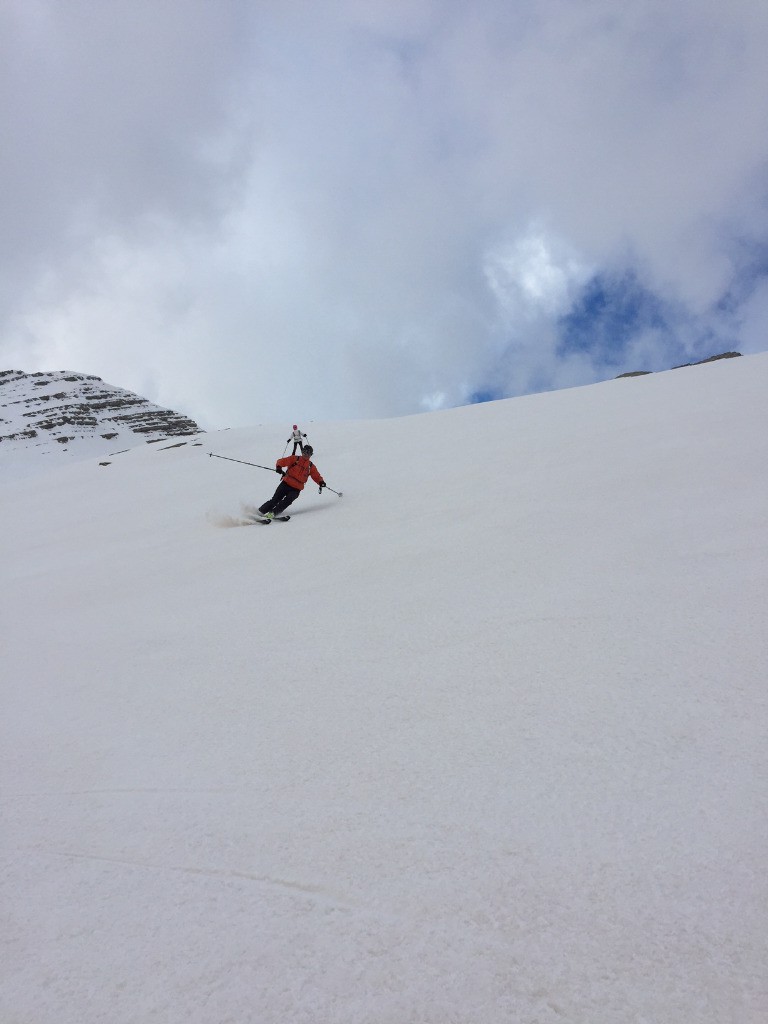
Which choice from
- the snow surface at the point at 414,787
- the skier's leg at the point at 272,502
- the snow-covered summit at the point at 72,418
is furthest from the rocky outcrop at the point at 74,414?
the snow surface at the point at 414,787

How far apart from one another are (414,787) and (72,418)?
89.9m

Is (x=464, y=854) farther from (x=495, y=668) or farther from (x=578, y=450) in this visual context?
(x=578, y=450)

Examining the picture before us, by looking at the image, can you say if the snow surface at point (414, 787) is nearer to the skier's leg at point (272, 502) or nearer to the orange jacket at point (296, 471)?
the skier's leg at point (272, 502)

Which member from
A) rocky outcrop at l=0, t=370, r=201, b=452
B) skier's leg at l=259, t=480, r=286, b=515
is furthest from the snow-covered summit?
skier's leg at l=259, t=480, r=286, b=515

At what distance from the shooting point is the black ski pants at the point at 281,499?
9.73 m

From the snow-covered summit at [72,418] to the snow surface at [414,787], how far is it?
221 feet

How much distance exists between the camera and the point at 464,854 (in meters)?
1.89

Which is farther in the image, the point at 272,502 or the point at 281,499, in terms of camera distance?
the point at 281,499

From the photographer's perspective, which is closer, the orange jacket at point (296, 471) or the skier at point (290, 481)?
the skier at point (290, 481)

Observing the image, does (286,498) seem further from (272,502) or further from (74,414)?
(74,414)

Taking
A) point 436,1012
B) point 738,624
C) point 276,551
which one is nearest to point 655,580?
point 738,624

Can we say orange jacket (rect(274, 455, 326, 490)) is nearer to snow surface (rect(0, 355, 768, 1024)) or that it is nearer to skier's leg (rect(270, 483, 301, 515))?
skier's leg (rect(270, 483, 301, 515))

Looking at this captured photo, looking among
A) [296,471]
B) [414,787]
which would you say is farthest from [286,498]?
[414,787]

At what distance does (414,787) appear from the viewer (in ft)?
7.41
